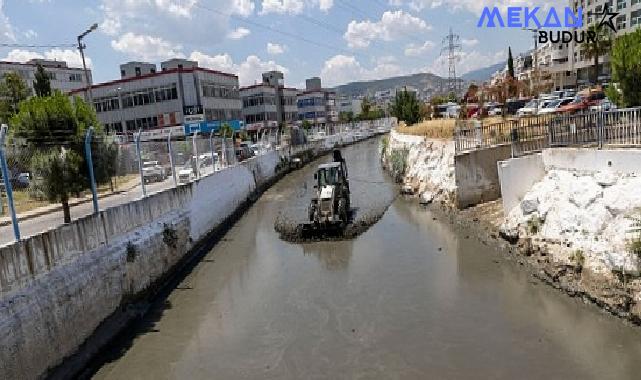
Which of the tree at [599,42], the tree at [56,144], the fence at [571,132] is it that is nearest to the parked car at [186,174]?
the tree at [56,144]

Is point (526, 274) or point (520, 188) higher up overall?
point (520, 188)

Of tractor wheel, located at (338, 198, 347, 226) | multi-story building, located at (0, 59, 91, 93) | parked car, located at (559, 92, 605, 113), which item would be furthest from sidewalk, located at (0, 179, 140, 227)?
multi-story building, located at (0, 59, 91, 93)

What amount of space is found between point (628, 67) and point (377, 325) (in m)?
12.8

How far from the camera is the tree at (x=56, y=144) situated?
11.1m

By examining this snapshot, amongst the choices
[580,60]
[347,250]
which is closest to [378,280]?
[347,250]

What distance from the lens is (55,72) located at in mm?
66625

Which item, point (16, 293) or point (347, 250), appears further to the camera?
point (347, 250)

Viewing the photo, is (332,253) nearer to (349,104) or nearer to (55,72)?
(55,72)

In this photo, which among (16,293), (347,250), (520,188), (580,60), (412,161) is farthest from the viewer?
(580,60)

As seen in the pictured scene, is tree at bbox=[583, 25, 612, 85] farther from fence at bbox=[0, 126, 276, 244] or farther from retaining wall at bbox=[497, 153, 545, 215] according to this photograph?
fence at bbox=[0, 126, 276, 244]

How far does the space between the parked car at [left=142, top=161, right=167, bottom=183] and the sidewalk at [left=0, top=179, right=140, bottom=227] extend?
55 centimetres

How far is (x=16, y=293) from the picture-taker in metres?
8.12

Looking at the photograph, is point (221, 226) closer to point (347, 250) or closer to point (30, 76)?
point (347, 250)

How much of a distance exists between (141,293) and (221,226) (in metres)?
8.63
